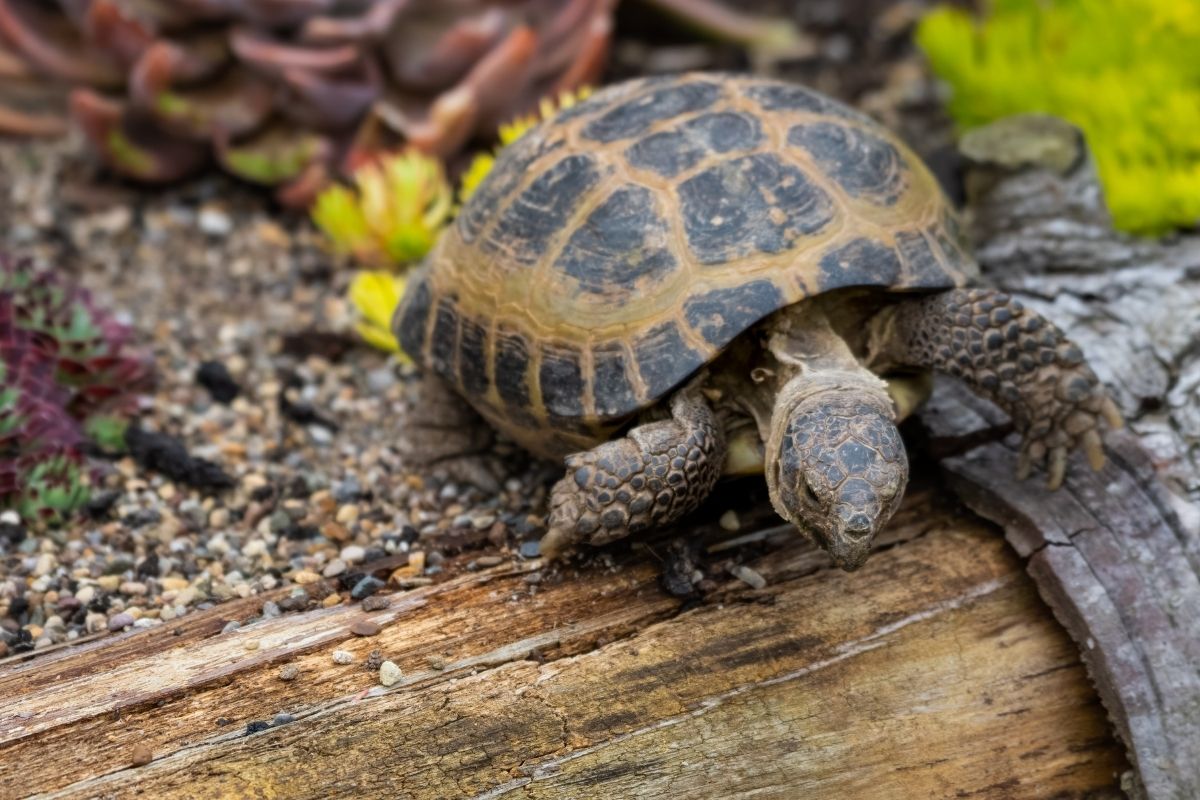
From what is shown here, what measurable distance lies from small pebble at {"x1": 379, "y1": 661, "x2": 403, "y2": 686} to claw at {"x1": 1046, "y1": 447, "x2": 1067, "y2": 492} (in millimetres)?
1355

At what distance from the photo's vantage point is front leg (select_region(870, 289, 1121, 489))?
234 centimetres

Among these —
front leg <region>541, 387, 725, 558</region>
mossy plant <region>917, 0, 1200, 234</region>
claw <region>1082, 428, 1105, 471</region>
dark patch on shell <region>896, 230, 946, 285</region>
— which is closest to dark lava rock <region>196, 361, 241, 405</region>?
front leg <region>541, 387, 725, 558</region>

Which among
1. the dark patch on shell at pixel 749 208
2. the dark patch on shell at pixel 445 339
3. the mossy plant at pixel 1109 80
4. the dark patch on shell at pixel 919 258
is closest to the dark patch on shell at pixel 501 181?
the dark patch on shell at pixel 445 339

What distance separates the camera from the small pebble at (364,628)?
2.17m

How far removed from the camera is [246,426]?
2.95m

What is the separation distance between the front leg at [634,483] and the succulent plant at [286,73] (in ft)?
5.49

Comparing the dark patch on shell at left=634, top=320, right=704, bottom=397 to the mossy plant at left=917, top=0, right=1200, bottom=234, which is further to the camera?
the mossy plant at left=917, top=0, right=1200, bottom=234

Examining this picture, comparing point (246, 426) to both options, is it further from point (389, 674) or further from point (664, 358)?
point (664, 358)

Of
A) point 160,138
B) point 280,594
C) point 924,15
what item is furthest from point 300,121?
point 924,15

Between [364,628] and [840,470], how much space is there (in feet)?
3.01

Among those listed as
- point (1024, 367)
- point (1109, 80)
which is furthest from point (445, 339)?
point (1109, 80)

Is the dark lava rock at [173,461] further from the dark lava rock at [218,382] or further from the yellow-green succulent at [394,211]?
the yellow-green succulent at [394,211]

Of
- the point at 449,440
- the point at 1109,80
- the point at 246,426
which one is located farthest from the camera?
the point at 1109,80

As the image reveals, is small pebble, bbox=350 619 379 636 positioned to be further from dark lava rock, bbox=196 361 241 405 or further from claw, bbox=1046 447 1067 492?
claw, bbox=1046 447 1067 492
